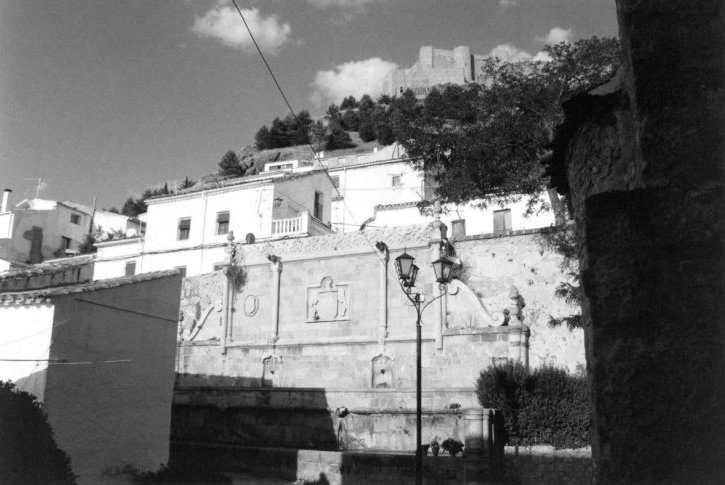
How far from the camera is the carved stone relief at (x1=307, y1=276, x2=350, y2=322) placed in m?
21.9

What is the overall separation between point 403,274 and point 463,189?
32.8 ft

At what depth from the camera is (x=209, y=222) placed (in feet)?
114

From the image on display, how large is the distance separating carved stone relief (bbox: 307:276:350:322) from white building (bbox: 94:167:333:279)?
904 cm

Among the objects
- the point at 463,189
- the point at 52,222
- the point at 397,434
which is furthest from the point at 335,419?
the point at 52,222

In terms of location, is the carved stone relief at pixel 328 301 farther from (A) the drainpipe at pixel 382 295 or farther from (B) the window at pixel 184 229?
(B) the window at pixel 184 229

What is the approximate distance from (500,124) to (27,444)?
1512cm

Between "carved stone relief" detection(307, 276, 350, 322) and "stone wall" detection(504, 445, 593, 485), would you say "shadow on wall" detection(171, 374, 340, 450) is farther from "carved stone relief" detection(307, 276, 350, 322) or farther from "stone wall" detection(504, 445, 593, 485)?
"stone wall" detection(504, 445, 593, 485)

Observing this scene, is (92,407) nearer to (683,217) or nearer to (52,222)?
(683,217)

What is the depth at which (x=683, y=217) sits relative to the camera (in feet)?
Answer: 11.0

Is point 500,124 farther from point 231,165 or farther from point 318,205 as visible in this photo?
point 231,165

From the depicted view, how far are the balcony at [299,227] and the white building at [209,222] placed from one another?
0.15ft

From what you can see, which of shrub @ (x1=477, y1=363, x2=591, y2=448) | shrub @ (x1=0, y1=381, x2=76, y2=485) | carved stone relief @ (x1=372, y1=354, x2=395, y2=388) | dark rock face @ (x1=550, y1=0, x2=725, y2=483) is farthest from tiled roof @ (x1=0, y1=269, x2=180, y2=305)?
dark rock face @ (x1=550, y1=0, x2=725, y2=483)

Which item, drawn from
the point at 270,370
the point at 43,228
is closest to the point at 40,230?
the point at 43,228

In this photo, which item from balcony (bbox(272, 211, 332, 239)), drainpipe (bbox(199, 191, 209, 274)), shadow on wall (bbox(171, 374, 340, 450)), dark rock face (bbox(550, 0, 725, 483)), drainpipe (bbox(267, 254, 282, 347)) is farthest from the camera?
drainpipe (bbox(199, 191, 209, 274))
